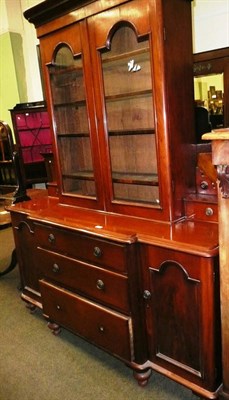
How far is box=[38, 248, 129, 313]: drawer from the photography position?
69.6 inches

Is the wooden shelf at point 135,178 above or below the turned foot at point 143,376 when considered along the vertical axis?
above

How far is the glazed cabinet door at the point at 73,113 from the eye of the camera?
196 cm

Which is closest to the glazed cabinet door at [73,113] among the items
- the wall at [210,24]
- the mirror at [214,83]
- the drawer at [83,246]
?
the drawer at [83,246]

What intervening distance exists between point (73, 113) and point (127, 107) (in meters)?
0.45

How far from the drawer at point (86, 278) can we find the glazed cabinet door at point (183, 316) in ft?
0.47

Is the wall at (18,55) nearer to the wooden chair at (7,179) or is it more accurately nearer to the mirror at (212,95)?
the wooden chair at (7,179)

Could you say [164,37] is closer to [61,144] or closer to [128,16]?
[128,16]

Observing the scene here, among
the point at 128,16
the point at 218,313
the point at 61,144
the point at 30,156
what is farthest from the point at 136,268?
the point at 30,156

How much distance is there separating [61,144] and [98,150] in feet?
1.44

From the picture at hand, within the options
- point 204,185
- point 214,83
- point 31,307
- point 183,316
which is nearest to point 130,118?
point 204,185

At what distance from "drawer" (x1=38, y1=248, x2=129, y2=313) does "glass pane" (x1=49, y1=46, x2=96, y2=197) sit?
48cm

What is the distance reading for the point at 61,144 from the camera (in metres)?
2.34

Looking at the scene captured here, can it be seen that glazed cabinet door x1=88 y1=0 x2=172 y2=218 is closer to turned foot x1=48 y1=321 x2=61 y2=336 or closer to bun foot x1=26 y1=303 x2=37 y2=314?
turned foot x1=48 y1=321 x2=61 y2=336

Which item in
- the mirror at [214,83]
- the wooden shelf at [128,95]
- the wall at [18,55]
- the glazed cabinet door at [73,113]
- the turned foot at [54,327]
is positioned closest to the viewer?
the wooden shelf at [128,95]
